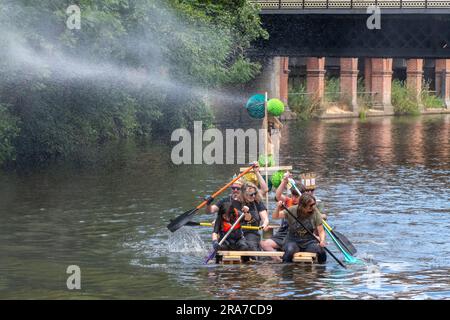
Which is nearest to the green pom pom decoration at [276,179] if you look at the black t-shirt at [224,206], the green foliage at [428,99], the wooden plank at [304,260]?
the black t-shirt at [224,206]

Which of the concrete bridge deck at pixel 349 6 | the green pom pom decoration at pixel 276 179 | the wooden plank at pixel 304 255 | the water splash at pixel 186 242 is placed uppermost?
the concrete bridge deck at pixel 349 6

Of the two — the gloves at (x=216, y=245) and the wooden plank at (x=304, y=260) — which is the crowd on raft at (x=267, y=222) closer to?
the gloves at (x=216, y=245)

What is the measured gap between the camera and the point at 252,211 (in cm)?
2366

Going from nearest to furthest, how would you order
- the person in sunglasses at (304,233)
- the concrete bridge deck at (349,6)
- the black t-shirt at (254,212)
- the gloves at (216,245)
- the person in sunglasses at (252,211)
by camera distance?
1. the person in sunglasses at (304,233)
2. the gloves at (216,245)
3. the person in sunglasses at (252,211)
4. the black t-shirt at (254,212)
5. the concrete bridge deck at (349,6)

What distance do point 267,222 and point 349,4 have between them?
1474 inches

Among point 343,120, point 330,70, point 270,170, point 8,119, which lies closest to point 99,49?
point 8,119

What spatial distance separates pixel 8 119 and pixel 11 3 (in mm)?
4522

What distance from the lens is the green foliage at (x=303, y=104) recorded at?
85.5 m

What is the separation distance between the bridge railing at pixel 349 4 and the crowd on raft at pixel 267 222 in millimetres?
32543

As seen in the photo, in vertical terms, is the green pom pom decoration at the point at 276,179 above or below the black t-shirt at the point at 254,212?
above

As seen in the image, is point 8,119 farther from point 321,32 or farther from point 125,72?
point 321,32

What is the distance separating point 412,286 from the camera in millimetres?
20984

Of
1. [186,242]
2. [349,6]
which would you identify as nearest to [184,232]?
[186,242]

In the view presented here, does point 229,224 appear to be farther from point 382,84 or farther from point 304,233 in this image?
point 382,84
